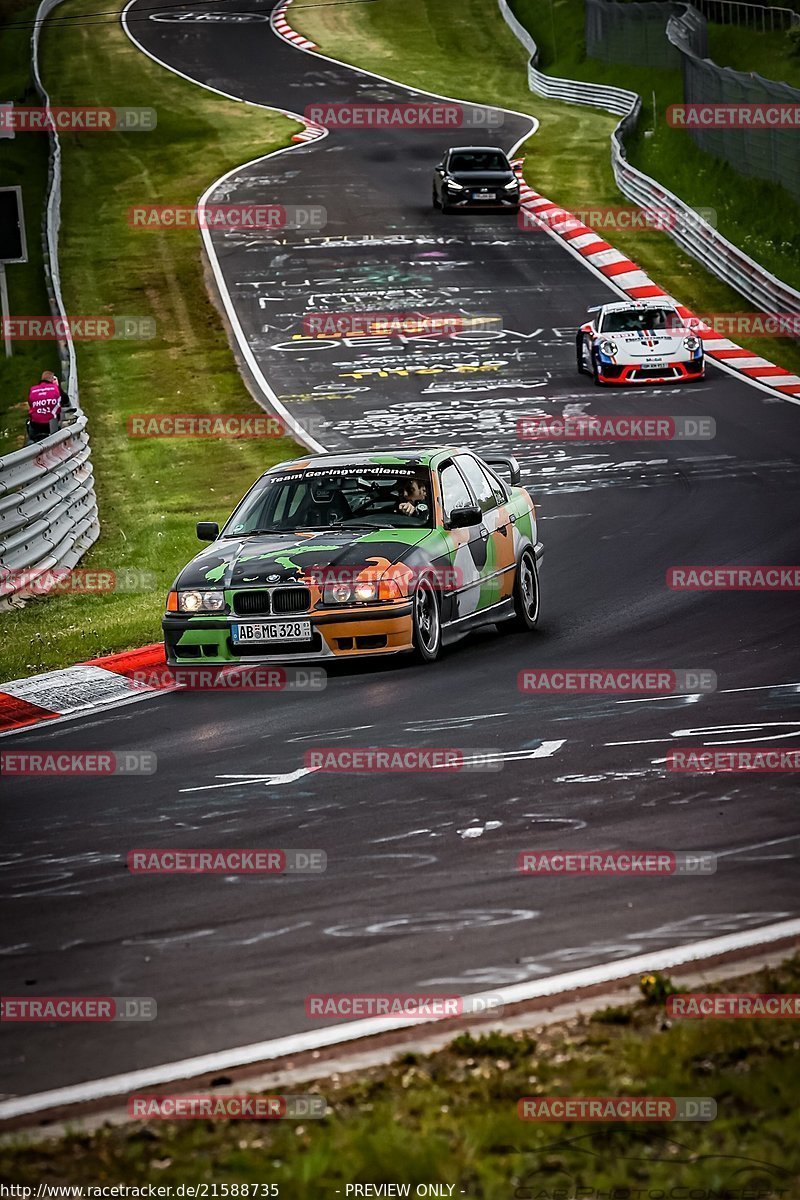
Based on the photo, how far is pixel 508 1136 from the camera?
14.5ft

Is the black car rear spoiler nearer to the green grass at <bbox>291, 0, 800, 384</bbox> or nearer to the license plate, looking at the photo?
the license plate

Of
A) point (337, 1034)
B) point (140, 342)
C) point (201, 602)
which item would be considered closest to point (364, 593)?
point (201, 602)

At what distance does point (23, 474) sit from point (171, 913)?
30.6ft

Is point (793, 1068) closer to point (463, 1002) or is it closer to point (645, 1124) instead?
point (645, 1124)

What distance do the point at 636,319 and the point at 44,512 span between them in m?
13.3

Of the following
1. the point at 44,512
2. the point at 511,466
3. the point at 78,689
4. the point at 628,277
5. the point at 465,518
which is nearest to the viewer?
the point at 78,689

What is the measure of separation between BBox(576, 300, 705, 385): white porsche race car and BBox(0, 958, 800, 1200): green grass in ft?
71.8

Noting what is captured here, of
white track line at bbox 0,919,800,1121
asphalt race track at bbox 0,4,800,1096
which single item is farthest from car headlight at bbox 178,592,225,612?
white track line at bbox 0,919,800,1121

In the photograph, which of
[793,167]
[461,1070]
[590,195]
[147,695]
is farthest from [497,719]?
[590,195]

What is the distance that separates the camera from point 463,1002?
555cm

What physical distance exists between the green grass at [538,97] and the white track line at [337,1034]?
2236 cm

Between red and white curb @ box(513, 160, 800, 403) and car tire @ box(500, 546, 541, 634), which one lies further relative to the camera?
red and white curb @ box(513, 160, 800, 403)

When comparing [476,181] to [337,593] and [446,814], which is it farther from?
[446,814]

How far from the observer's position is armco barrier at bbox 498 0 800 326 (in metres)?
30.4
